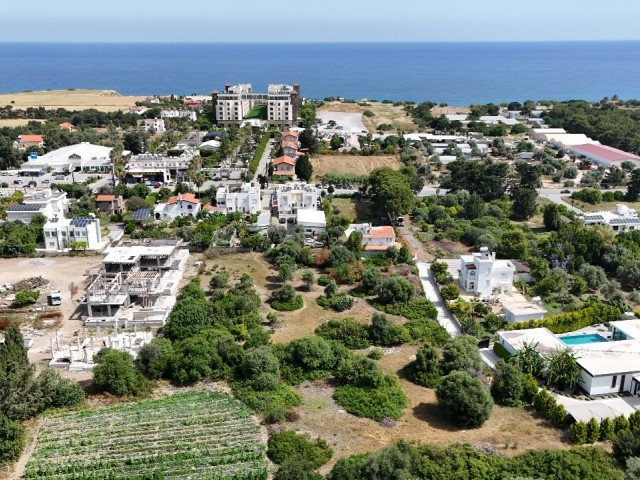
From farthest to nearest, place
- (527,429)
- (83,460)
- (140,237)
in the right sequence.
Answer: (140,237) → (527,429) → (83,460)

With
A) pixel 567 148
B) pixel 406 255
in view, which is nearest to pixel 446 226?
pixel 406 255

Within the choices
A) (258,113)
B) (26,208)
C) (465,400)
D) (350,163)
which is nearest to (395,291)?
(465,400)

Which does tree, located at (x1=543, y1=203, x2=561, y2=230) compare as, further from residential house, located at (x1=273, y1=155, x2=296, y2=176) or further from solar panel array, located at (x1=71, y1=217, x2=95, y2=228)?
solar panel array, located at (x1=71, y1=217, x2=95, y2=228)

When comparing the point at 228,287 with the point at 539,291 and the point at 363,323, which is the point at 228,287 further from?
the point at 539,291

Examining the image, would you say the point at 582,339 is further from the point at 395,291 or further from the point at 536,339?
the point at 395,291

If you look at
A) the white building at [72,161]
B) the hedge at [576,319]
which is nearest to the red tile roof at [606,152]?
the hedge at [576,319]

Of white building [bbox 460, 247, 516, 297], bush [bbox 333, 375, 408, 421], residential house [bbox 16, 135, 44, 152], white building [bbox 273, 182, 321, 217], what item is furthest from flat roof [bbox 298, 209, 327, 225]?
residential house [bbox 16, 135, 44, 152]
